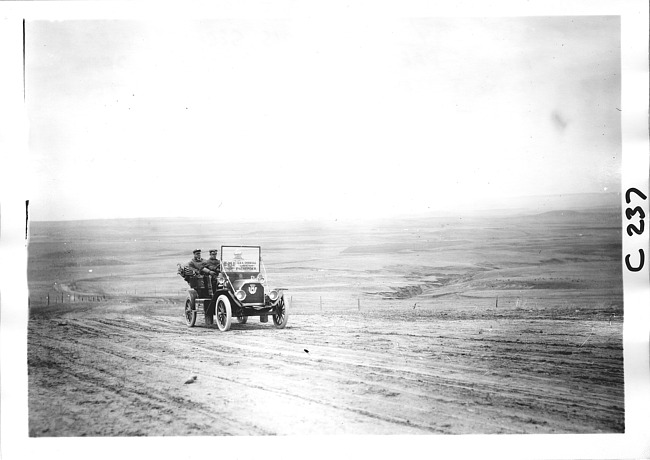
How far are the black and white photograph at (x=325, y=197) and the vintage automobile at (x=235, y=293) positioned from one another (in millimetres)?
15

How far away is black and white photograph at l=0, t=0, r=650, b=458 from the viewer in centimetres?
270

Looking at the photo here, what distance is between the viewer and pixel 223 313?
284 cm

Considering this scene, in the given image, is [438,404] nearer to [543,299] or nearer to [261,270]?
[543,299]

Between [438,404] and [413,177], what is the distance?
0.99m

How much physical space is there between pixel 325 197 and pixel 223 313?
0.71 metres

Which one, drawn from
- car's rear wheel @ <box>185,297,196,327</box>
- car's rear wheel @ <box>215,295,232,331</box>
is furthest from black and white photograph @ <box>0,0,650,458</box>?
car's rear wheel @ <box>215,295,232,331</box>

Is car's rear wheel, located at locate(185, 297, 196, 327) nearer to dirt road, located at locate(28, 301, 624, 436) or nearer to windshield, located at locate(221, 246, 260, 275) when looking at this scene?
dirt road, located at locate(28, 301, 624, 436)

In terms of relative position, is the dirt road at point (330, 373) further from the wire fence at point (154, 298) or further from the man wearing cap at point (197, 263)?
the man wearing cap at point (197, 263)

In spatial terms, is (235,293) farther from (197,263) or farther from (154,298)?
(154,298)

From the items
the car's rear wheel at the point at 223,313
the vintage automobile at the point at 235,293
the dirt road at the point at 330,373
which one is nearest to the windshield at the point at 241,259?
the vintage automobile at the point at 235,293

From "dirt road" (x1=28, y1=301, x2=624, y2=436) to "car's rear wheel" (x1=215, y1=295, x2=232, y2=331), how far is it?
0.24 ft

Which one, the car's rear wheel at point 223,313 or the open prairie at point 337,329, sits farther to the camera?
the car's rear wheel at point 223,313

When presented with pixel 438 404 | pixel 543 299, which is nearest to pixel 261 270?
pixel 438 404

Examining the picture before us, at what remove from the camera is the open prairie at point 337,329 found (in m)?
2.67
